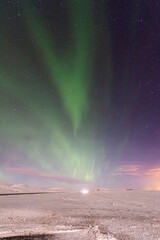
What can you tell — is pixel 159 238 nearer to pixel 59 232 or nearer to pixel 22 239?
pixel 59 232

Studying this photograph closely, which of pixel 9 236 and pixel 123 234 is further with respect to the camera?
pixel 123 234

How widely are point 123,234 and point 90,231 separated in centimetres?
84

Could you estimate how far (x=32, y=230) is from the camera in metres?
5.79

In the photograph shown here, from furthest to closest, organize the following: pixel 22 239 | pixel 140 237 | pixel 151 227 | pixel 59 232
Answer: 1. pixel 151 227
2. pixel 59 232
3. pixel 140 237
4. pixel 22 239

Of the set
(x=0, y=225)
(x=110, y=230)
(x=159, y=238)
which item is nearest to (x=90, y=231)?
(x=110, y=230)

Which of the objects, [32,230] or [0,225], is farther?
[0,225]

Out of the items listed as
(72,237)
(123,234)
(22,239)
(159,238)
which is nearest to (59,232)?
(72,237)

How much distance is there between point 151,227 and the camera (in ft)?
20.9

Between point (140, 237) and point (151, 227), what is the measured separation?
1.44 meters

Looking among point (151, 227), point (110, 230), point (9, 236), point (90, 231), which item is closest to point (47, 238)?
point (9, 236)

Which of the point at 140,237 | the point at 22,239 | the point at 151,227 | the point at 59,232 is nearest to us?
the point at 22,239

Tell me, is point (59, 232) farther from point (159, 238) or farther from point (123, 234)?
point (159, 238)

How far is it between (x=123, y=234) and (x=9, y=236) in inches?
106

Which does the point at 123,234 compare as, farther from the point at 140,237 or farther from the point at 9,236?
the point at 9,236
